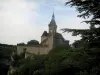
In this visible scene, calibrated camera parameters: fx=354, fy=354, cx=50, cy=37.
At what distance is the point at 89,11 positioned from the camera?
10727mm

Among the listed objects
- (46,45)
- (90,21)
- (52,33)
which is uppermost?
(52,33)

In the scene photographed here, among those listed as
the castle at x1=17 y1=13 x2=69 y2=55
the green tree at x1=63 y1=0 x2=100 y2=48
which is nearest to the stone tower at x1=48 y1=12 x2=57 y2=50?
Answer: the castle at x1=17 y1=13 x2=69 y2=55

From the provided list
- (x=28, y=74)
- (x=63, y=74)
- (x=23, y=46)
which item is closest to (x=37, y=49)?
(x=23, y=46)

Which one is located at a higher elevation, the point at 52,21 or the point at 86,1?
the point at 52,21

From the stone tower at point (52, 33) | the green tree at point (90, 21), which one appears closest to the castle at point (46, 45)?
the stone tower at point (52, 33)

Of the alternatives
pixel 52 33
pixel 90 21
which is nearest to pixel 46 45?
pixel 52 33

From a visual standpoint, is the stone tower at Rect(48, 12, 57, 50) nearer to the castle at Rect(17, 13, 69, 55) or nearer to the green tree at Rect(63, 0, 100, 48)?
the castle at Rect(17, 13, 69, 55)

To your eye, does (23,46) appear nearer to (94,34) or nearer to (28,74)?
(28,74)

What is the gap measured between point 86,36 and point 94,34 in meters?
0.26

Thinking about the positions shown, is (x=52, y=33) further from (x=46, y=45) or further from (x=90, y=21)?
(x=90, y=21)

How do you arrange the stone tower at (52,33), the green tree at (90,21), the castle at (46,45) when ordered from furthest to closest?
the castle at (46,45) → the stone tower at (52,33) → the green tree at (90,21)

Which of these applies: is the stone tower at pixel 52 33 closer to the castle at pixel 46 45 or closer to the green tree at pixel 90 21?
the castle at pixel 46 45

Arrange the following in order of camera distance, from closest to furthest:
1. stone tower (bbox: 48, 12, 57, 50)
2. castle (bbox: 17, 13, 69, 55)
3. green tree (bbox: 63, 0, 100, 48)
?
green tree (bbox: 63, 0, 100, 48) < stone tower (bbox: 48, 12, 57, 50) < castle (bbox: 17, 13, 69, 55)

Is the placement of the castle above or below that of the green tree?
above
